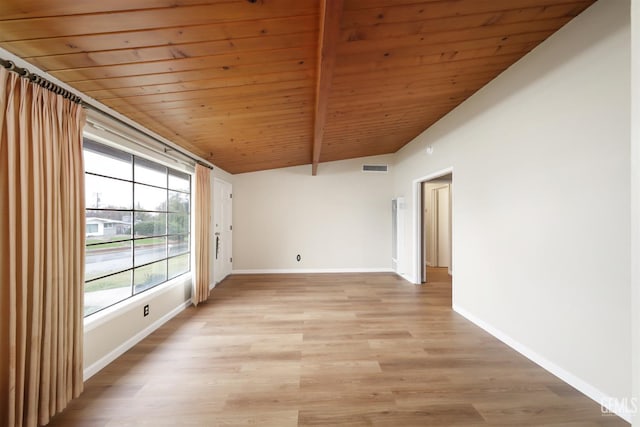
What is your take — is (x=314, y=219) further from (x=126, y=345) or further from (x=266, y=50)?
(x=266, y=50)

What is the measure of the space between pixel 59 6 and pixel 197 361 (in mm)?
2538

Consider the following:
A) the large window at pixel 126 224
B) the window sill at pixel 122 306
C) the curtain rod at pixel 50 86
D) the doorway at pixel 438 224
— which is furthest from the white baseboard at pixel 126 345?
the doorway at pixel 438 224

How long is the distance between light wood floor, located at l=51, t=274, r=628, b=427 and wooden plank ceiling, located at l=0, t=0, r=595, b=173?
230cm

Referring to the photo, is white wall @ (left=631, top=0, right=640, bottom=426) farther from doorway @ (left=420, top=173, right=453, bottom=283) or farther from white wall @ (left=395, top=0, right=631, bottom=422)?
doorway @ (left=420, top=173, right=453, bottom=283)

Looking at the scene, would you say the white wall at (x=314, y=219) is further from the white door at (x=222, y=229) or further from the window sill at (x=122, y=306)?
the window sill at (x=122, y=306)

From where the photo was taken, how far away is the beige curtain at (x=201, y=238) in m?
3.64

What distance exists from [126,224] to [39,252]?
1214mm

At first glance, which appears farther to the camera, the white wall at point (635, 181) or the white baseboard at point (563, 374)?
the white baseboard at point (563, 374)

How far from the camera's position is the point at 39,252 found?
1.46 meters

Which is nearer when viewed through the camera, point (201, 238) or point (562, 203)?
point (562, 203)

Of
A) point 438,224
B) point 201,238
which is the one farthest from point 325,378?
point 438,224

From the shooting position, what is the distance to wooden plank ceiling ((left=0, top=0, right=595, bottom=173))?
130 cm

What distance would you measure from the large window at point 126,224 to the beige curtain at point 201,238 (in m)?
0.32

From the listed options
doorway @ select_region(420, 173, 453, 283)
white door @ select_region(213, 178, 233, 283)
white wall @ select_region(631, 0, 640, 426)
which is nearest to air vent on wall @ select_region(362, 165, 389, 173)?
doorway @ select_region(420, 173, 453, 283)
